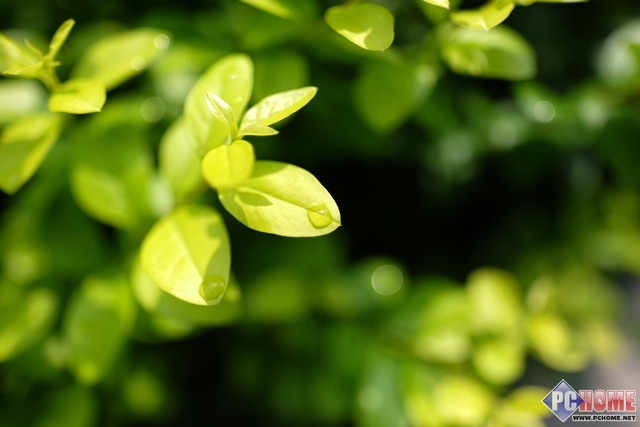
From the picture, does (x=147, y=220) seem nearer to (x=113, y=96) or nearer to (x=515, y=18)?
(x=113, y=96)

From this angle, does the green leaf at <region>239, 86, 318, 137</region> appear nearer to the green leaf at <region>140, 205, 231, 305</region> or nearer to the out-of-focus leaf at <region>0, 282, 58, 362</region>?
the green leaf at <region>140, 205, 231, 305</region>

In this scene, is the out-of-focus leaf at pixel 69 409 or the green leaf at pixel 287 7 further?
the out-of-focus leaf at pixel 69 409

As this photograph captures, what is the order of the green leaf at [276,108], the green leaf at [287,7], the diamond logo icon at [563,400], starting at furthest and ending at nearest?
the diamond logo icon at [563,400] < the green leaf at [287,7] < the green leaf at [276,108]

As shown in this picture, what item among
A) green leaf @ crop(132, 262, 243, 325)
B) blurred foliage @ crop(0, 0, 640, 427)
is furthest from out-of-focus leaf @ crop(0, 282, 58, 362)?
green leaf @ crop(132, 262, 243, 325)

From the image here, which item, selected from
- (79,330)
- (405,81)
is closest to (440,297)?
(405,81)

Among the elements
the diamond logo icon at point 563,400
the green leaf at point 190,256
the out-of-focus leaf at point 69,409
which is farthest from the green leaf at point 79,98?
the diamond logo icon at point 563,400

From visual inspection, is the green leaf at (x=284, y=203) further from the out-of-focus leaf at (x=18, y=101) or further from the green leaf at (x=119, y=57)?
the out-of-focus leaf at (x=18, y=101)

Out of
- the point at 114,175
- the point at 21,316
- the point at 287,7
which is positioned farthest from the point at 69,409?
the point at 287,7
